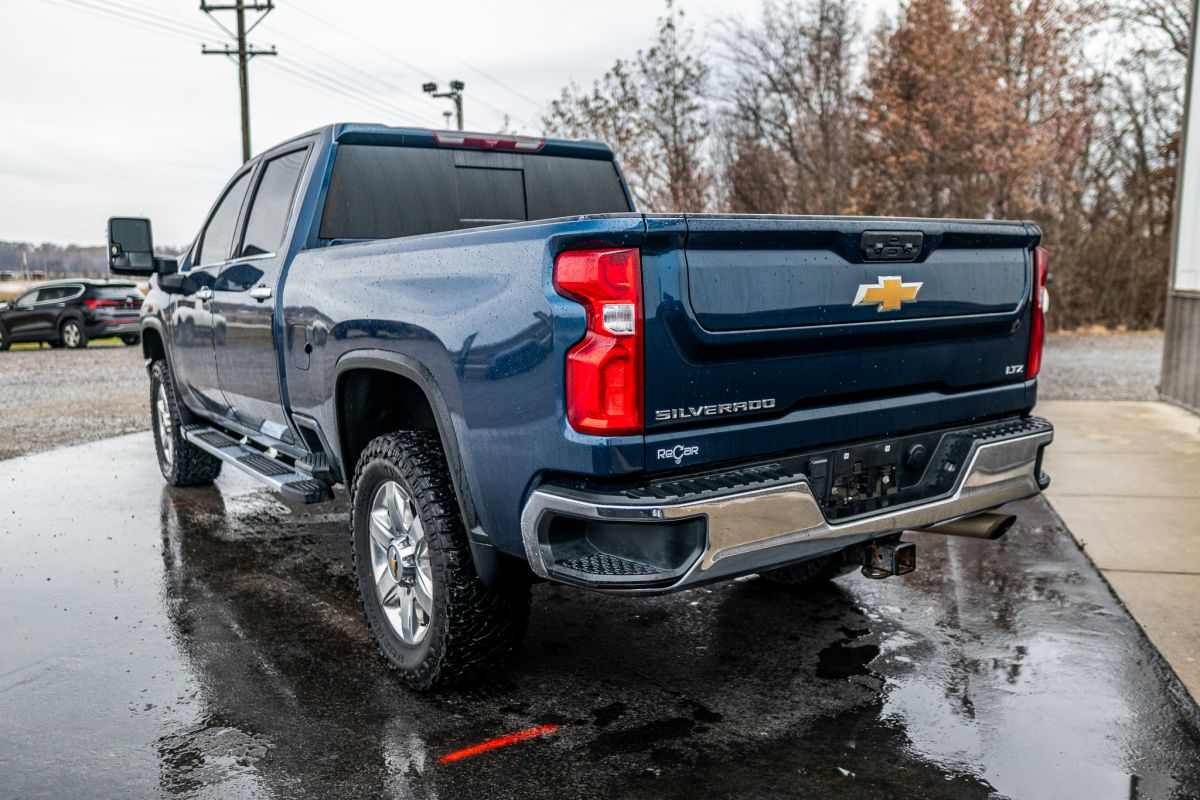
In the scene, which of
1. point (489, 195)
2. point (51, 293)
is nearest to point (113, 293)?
point (51, 293)

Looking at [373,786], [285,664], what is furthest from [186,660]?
[373,786]

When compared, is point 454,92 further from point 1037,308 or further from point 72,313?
point 1037,308

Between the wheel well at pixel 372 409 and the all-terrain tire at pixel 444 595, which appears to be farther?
the wheel well at pixel 372 409

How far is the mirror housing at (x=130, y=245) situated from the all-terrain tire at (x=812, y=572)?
412 cm

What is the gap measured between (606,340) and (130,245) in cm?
437

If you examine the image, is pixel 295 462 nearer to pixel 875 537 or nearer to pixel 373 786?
pixel 373 786

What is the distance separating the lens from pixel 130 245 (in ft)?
19.6

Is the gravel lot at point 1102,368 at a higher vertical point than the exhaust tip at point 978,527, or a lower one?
lower

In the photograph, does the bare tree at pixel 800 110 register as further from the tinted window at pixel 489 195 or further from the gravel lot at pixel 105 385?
the tinted window at pixel 489 195

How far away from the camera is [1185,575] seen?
15.9 ft

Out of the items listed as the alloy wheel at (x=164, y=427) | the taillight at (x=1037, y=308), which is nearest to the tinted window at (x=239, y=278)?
the alloy wheel at (x=164, y=427)

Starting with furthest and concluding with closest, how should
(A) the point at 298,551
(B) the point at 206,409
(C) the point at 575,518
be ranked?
(B) the point at 206,409 → (A) the point at 298,551 → (C) the point at 575,518

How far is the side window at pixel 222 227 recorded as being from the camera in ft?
18.5

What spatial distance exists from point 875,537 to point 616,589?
968 millimetres
